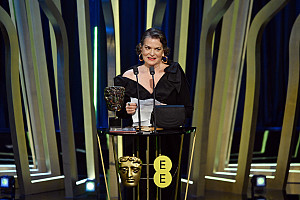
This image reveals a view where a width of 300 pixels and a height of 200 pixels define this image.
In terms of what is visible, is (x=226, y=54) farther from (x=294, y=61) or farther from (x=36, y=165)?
(x=36, y=165)

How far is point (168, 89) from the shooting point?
3078 millimetres

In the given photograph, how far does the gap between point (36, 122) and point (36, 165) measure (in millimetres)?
591

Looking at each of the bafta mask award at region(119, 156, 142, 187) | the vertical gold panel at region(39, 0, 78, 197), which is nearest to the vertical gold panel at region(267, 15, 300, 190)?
the vertical gold panel at region(39, 0, 78, 197)

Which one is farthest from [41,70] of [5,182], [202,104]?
[202,104]

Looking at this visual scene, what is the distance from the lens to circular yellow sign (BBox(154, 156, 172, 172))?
9.11ft

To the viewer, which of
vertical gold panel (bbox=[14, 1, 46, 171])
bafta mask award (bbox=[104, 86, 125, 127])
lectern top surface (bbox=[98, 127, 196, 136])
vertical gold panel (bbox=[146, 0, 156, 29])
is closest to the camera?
lectern top surface (bbox=[98, 127, 196, 136])

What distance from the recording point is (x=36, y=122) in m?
5.46

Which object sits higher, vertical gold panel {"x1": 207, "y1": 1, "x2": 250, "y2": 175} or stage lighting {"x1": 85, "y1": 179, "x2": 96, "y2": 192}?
vertical gold panel {"x1": 207, "y1": 1, "x2": 250, "y2": 175}

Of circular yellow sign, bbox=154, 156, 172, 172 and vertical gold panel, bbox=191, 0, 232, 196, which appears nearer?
circular yellow sign, bbox=154, 156, 172, 172

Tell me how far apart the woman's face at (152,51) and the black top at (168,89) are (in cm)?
12

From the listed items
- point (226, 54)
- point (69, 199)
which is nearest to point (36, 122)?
point (69, 199)

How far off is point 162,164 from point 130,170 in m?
0.23

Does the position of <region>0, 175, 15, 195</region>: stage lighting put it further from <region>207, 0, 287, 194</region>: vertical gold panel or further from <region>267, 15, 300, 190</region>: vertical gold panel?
<region>267, 15, 300, 190</region>: vertical gold panel

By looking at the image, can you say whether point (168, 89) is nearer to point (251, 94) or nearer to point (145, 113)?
point (145, 113)
